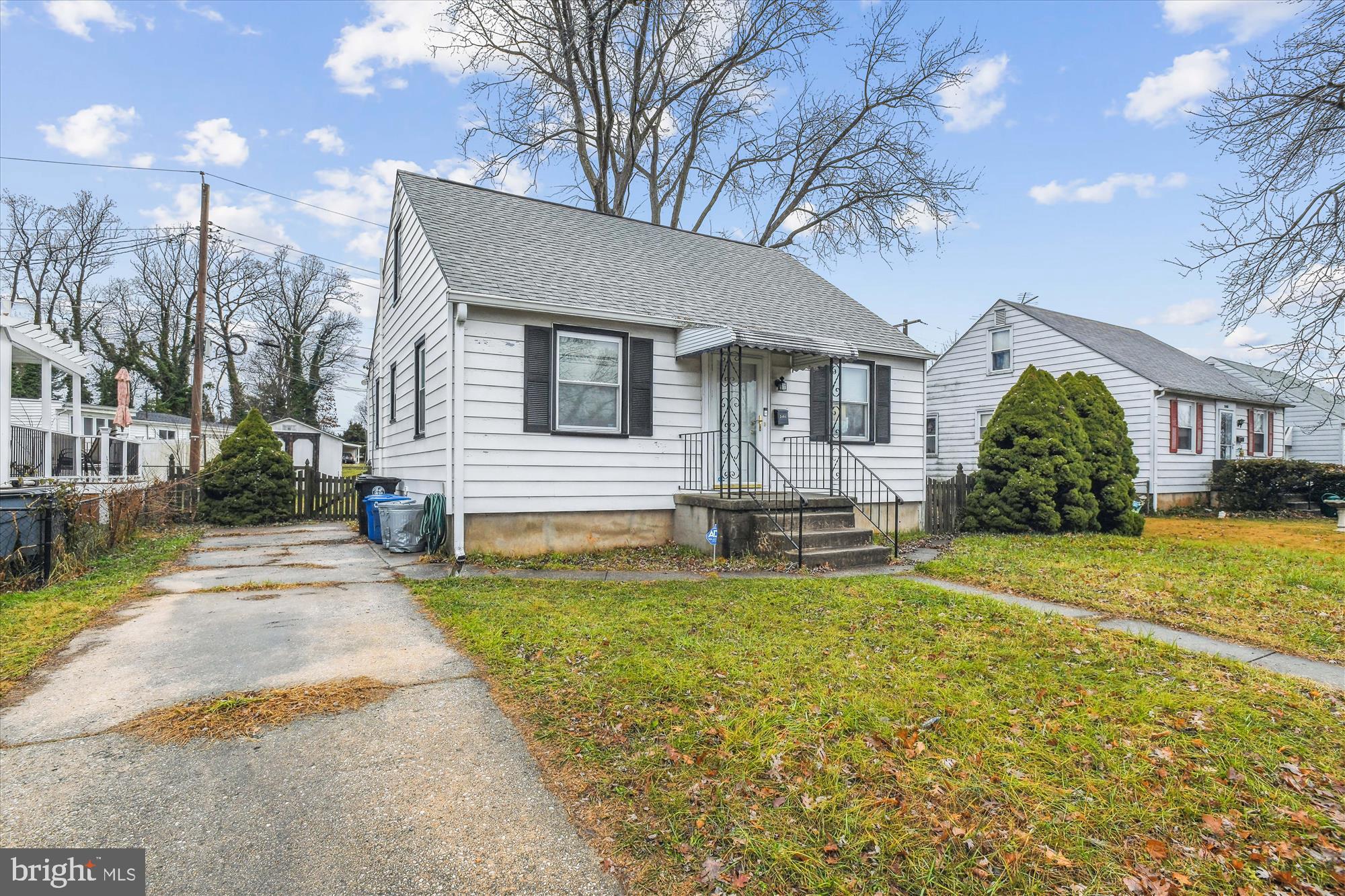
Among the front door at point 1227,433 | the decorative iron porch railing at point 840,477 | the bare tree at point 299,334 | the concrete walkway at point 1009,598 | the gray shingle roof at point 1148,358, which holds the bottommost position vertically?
the concrete walkway at point 1009,598

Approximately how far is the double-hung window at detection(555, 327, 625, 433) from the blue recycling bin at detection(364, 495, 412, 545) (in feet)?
8.80

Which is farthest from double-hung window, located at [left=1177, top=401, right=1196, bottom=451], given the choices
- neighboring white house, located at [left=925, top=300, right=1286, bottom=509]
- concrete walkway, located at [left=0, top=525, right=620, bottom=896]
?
concrete walkway, located at [left=0, top=525, right=620, bottom=896]

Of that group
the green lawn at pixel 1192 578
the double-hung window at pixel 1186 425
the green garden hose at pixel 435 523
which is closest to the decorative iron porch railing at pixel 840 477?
the green lawn at pixel 1192 578

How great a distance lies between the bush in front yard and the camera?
16766 millimetres

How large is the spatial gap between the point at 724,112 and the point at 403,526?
1596cm

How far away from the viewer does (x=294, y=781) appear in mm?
2637

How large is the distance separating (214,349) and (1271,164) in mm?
40467

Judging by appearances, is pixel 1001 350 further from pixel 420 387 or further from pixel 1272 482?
pixel 420 387

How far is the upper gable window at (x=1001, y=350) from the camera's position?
18.7 m

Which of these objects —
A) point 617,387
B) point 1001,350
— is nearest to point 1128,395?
point 1001,350

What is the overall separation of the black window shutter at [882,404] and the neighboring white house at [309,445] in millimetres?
25633

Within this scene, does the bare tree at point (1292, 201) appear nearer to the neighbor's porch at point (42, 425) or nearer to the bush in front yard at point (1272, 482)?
the bush in front yard at point (1272, 482)

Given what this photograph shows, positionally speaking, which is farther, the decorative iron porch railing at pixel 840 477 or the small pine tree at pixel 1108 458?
the small pine tree at pixel 1108 458

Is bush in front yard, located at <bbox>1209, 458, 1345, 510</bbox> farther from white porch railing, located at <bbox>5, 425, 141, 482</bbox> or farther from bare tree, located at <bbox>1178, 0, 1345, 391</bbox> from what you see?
white porch railing, located at <bbox>5, 425, 141, 482</bbox>
